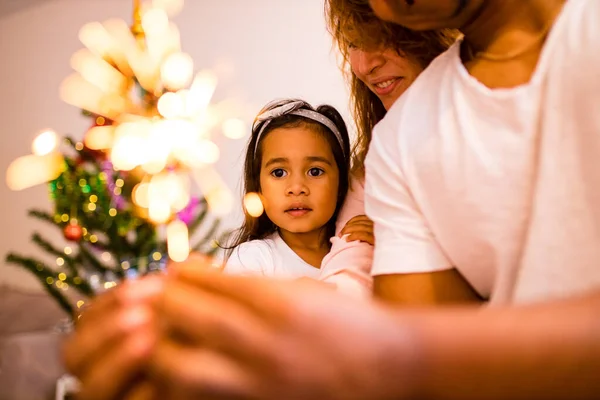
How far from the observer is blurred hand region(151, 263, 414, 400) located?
0.29 metres

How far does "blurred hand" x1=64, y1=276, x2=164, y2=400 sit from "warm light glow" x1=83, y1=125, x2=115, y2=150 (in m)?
2.02

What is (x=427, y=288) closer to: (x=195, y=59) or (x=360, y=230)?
(x=360, y=230)

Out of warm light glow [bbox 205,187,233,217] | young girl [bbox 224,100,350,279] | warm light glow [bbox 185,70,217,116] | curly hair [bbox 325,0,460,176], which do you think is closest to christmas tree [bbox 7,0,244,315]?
warm light glow [bbox 185,70,217,116]

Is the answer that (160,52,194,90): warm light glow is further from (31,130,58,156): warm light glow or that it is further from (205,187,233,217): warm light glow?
(31,130,58,156): warm light glow

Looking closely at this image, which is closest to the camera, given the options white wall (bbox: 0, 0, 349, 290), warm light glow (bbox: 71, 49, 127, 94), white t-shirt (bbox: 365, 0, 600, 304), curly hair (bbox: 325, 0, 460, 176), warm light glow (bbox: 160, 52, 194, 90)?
A: white t-shirt (bbox: 365, 0, 600, 304)

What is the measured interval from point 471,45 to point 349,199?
628 mm

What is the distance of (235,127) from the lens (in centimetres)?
303

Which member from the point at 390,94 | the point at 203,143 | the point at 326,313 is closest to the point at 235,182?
the point at 203,143

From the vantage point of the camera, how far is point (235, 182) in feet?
9.95

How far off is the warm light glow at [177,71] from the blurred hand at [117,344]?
91.5 inches

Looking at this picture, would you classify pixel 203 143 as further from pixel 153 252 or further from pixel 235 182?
pixel 153 252

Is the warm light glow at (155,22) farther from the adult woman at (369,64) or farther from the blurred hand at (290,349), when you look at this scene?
the blurred hand at (290,349)

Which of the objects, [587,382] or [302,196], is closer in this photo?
[587,382]

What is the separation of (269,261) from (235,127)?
1798 mm
